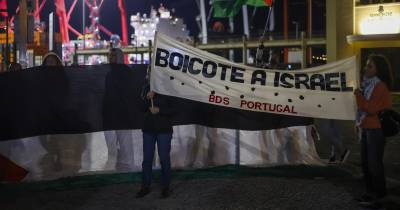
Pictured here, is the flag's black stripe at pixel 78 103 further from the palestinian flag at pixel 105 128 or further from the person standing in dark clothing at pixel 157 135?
the person standing in dark clothing at pixel 157 135

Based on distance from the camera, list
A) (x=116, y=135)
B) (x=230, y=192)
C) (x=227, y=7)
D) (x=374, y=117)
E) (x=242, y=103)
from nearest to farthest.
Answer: (x=374, y=117)
(x=230, y=192)
(x=242, y=103)
(x=116, y=135)
(x=227, y=7)

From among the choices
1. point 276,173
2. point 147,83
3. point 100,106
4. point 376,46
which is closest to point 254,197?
point 276,173

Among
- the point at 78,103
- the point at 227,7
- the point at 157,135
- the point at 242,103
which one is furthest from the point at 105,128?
the point at 227,7

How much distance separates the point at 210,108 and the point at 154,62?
1489 millimetres

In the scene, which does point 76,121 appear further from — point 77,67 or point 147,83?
point 147,83

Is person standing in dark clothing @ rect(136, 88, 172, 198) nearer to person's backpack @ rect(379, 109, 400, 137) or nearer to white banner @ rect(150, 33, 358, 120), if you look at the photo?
white banner @ rect(150, 33, 358, 120)

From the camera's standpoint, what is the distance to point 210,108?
8289mm

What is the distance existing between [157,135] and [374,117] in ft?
8.67

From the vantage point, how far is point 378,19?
25.3 meters

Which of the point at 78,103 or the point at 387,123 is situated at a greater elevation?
the point at 78,103

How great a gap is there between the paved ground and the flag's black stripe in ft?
2.95

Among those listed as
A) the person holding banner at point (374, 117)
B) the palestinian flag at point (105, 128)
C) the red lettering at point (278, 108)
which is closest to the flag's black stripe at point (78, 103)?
the palestinian flag at point (105, 128)

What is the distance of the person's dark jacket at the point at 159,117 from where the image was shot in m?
6.48

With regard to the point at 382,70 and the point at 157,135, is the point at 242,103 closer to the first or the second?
the point at 157,135
